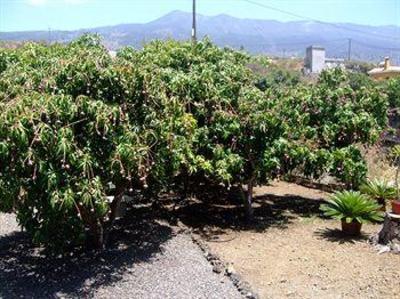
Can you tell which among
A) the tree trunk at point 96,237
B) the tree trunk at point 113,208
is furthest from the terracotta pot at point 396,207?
the tree trunk at point 96,237

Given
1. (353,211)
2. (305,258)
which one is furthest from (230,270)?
(353,211)

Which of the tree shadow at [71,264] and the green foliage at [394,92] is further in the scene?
the green foliage at [394,92]

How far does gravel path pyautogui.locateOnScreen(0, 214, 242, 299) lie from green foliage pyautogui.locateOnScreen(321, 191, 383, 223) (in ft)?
8.05

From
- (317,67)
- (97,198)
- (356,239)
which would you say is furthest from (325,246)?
(317,67)

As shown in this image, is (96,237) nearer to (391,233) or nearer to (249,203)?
(249,203)

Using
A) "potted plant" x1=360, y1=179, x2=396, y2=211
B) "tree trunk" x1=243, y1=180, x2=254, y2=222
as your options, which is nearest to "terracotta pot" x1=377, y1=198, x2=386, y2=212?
"potted plant" x1=360, y1=179, x2=396, y2=211

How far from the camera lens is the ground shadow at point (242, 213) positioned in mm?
9473

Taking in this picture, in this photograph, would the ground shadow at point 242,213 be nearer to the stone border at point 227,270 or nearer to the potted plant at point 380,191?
the stone border at point 227,270

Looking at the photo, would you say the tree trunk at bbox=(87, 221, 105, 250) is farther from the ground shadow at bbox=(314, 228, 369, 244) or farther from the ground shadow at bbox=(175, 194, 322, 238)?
the ground shadow at bbox=(314, 228, 369, 244)

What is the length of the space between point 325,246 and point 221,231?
1785 millimetres

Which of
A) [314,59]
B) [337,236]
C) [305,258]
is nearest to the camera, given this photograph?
[305,258]

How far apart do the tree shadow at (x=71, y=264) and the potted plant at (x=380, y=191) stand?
397 centimetres

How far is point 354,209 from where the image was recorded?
→ 28.6ft

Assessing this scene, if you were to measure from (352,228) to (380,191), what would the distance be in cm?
168
